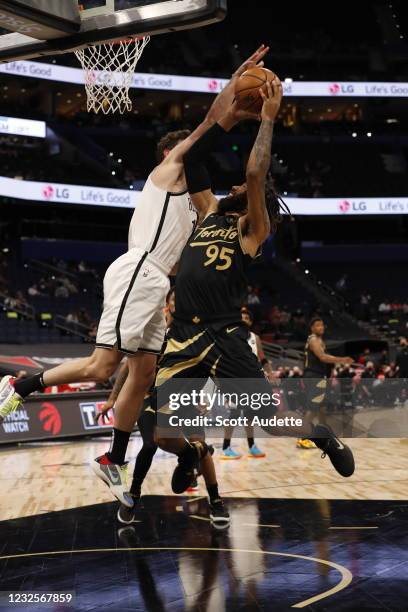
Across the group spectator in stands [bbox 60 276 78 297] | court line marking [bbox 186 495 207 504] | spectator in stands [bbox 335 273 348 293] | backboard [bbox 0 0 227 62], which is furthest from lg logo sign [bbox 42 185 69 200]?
backboard [bbox 0 0 227 62]

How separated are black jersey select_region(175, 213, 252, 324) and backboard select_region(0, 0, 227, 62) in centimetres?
129

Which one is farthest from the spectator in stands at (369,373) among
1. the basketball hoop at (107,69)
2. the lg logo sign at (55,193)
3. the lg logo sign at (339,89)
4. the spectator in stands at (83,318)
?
the lg logo sign at (339,89)

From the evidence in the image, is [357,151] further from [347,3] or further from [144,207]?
[144,207]

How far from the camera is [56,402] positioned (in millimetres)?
14734

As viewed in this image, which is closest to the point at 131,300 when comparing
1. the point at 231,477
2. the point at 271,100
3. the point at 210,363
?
the point at 210,363

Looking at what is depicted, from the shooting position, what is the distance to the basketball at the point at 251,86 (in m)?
4.77

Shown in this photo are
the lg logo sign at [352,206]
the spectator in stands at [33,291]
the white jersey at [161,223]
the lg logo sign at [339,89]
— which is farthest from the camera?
the lg logo sign at [339,89]

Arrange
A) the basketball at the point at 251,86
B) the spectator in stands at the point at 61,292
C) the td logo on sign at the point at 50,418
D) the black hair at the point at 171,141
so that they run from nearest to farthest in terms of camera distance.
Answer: the basketball at the point at 251,86
the black hair at the point at 171,141
the td logo on sign at the point at 50,418
the spectator in stands at the point at 61,292

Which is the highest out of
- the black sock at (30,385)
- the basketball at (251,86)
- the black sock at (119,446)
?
the basketball at (251,86)

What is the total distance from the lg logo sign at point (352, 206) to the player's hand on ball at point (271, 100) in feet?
91.2

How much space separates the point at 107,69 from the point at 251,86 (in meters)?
2.72

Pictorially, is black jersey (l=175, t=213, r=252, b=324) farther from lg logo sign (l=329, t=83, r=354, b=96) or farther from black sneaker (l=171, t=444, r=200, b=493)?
lg logo sign (l=329, t=83, r=354, b=96)

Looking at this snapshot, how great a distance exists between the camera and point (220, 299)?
4.88 metres

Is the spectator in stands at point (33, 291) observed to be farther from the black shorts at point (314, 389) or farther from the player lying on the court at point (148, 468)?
the player lying on the court at point (148, 468)
